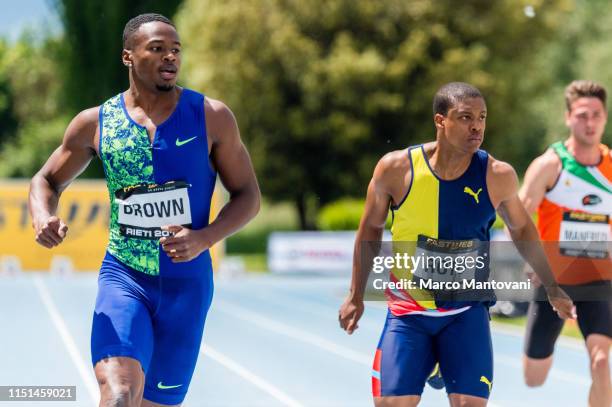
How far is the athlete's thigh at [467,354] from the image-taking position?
479 cm

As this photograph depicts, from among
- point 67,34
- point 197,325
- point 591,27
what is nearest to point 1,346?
A: point 197,325

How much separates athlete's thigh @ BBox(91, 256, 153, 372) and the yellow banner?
1995 centimetres

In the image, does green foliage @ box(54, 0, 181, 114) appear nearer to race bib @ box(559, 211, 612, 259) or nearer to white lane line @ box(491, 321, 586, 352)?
white lane line @ box(491, 321, 586, 352)

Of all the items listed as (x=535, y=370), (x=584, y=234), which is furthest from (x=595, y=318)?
(x=535, y=370)

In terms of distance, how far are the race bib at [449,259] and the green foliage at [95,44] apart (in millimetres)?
32308

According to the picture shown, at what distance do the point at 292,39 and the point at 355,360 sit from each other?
978 inches

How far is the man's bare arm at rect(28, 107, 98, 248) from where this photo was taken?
184 inches

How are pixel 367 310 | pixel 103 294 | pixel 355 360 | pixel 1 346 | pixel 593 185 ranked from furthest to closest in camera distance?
pixel 367 310, pixel 1 346, pixel 355 360, pixel 593 185, pixel 103 294

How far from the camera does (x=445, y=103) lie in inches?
190

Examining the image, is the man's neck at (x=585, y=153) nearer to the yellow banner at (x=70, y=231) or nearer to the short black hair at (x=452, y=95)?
the short black hair at (x=452, y=95)

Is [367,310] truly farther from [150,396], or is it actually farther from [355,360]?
[150,396]

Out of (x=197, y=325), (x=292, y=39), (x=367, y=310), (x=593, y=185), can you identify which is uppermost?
(x=292, y=39)

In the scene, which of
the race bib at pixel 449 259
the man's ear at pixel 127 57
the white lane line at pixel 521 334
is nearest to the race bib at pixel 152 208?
the man's ear at pixel 127 57

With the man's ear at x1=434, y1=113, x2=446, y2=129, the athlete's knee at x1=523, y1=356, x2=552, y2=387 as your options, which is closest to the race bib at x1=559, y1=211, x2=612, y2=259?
the athlete's knee at x1=523, y1=356, x2=552, y2=387
